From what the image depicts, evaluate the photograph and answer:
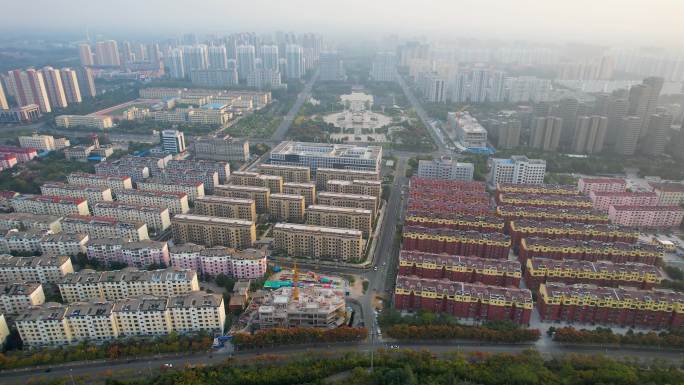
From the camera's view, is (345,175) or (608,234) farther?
(345,175)

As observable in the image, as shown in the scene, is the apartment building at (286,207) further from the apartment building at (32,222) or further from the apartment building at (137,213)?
the apartment building at (32,222)

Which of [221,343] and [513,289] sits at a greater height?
[513,289]

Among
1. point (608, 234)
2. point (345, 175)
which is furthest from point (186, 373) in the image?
point (608, 234)

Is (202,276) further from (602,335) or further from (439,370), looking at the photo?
(602,335)

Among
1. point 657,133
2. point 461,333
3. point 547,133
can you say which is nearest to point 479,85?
point 547,133

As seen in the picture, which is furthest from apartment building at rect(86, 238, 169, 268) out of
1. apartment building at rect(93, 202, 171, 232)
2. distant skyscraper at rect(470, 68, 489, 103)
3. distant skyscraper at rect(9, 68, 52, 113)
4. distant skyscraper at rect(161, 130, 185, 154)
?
distant skyscraper at rect(470, 68, 489, 103)

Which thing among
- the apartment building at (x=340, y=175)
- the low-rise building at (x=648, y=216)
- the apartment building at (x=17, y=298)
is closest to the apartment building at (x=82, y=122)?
the apartment building at (x=340, y=175)

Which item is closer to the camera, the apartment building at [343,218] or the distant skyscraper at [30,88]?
the apartment building at [343,218]
